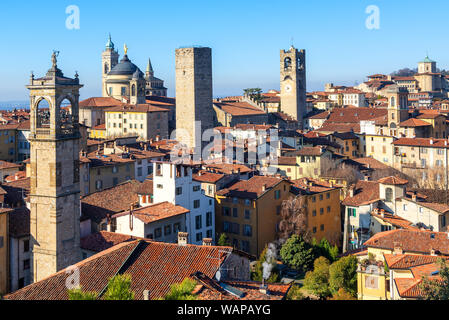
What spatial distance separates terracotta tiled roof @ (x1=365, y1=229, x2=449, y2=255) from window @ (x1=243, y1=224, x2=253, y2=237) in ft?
23.3

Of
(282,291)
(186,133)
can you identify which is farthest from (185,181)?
(186,133)

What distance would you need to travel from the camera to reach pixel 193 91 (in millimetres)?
62938

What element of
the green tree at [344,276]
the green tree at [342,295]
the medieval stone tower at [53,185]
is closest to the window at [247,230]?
the green tree at [344,276]

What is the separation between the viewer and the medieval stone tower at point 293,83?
283 ft

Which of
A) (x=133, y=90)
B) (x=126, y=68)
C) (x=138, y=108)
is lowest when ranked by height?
(x=138, y=108)

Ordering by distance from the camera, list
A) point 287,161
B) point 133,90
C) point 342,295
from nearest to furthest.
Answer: point 342,295 < point 287,161 < point 133,90

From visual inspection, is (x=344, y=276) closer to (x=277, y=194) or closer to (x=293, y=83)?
(x=277, y=194)

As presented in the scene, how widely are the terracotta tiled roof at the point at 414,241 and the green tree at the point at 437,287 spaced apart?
782cm

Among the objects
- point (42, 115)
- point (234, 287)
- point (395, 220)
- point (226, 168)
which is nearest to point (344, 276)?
point (234, 287)

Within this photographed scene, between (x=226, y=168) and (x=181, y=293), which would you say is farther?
(x=226, y=168)

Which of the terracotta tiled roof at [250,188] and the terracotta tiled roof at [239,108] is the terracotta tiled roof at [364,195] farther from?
the terracotta tiled roof at [239,108]

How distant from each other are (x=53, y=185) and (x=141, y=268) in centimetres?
670
